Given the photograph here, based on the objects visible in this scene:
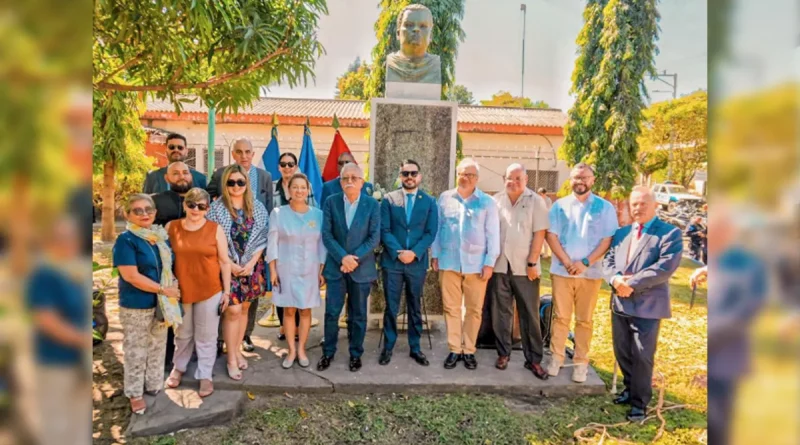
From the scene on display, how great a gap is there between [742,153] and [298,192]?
387 cm

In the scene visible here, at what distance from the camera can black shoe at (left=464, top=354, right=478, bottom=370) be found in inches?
177

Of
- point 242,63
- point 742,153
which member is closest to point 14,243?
point 742,153

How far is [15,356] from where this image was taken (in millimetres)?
476

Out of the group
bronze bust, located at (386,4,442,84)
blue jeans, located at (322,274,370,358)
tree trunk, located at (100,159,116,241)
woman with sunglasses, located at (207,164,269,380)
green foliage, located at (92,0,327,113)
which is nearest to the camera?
green foliage, located at (92,0,327,113)

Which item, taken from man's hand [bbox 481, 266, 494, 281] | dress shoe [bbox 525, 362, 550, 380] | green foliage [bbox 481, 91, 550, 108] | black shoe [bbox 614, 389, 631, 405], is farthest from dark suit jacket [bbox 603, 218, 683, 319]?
green foliage [bbox 481, 91, 550, 108]

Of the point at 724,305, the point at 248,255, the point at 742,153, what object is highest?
the point at 742,153

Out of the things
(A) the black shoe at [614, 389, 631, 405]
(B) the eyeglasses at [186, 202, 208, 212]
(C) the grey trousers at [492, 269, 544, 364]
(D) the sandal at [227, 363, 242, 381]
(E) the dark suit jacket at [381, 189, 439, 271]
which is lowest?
(A) the black shoe at [614, 389, 631, 405]

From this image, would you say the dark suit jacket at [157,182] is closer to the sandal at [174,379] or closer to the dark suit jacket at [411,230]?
the sandal at [174,379]

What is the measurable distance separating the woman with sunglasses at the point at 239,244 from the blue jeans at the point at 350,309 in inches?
25.2

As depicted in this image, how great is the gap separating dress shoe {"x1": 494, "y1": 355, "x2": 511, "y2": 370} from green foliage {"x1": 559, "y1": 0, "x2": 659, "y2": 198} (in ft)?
31.3

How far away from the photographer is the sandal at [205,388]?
150 inches

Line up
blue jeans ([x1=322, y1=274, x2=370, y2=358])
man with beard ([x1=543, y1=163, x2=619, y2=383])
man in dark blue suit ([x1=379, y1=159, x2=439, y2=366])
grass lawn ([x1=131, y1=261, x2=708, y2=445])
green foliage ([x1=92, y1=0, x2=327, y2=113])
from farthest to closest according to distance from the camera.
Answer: man in dark blue suit ([x1=379, y1=159, x2=439, y2=366]) → blue jeans ([x1=322, y1=274, x2=370, y2=358]) → man with beard ([x1=543, y1=163, x2=619, y2=383]) → grass lawn ([x1=131, y1=261, x2=708, y2=445]) → green foliage ([x1=92, y1=0, x2=327, y2=113])

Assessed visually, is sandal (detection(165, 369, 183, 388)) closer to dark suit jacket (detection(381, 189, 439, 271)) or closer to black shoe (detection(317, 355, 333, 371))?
black shoe (detection(317, 355, 333, 371))

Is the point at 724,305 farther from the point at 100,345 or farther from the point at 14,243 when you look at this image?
the point at 100,345
